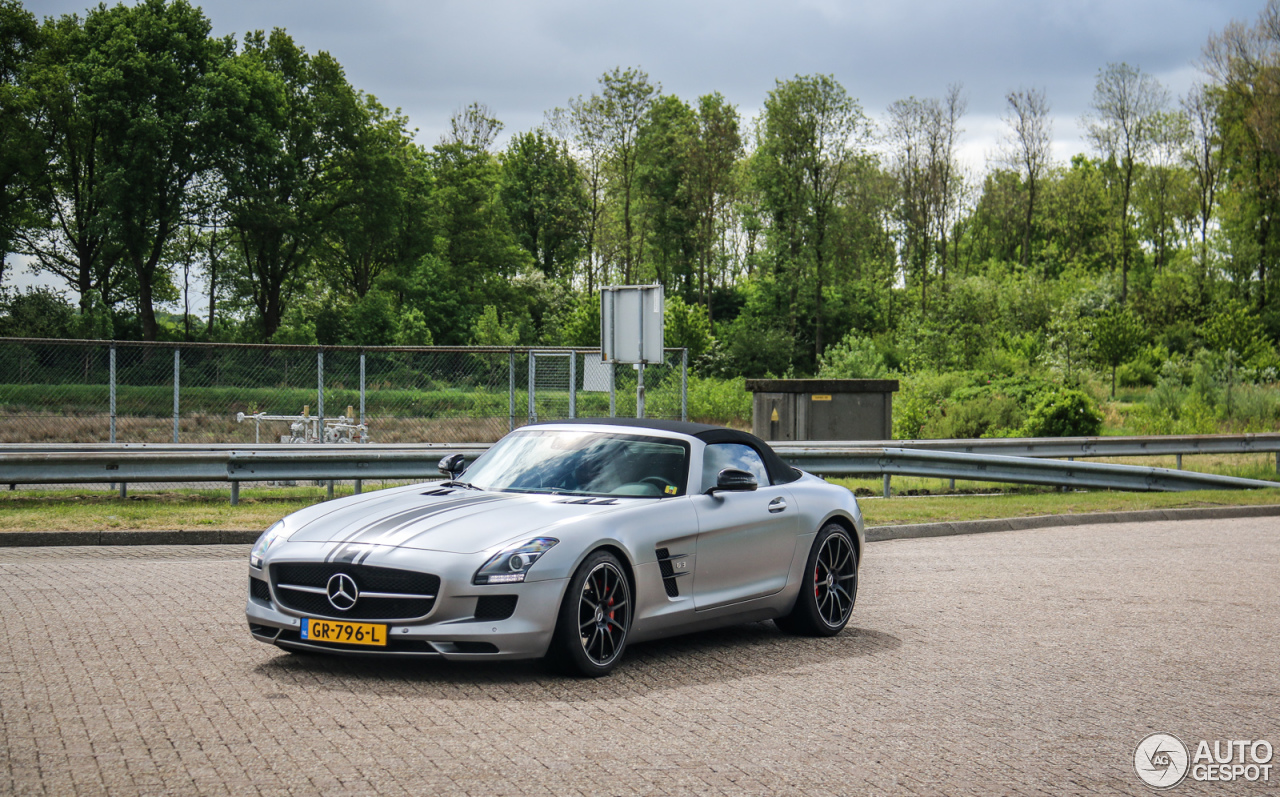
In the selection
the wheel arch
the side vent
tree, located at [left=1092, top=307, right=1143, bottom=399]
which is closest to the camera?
the side vent

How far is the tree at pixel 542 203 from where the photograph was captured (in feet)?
223

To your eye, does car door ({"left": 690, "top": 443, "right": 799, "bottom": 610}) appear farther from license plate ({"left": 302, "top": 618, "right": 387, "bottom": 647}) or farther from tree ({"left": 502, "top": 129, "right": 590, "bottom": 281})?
tree ({"left": 502, "top": 129, "right": 590, "bottom": 281})

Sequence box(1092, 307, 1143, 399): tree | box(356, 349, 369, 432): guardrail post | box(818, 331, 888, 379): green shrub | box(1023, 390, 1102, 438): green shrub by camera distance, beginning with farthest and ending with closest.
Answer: box(1092, 307, 1143, 399): tree → box(818, 331, 888, 379): green shrub → box(1023, 390, 1102, 438): green shrub → box(356, 349, 369, 432): guardrail post

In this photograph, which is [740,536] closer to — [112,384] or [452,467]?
[452,467]

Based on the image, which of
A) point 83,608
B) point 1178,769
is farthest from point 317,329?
point 1178,769

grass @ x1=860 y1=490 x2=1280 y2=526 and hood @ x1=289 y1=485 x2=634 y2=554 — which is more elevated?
hood @ x1=289 y1=485 x2=634 y2=554

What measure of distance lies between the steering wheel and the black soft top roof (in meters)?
0.47

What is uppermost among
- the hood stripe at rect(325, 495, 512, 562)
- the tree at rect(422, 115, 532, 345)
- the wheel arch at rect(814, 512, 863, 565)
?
the tree at rect(422, 115, 532, 345)

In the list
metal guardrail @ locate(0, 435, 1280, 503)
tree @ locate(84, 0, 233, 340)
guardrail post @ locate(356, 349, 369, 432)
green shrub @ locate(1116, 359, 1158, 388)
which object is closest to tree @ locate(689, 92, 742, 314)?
green shrub @ locate(1116, 359, 1158, 388)

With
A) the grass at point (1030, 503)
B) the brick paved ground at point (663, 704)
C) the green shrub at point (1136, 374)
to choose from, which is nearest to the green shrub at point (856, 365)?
the green shrub at point (1136, 374)

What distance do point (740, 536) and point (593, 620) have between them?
138 cm

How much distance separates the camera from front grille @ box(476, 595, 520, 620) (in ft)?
19.5

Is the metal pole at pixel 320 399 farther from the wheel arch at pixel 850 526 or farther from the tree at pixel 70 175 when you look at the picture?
the tree at pixel 70 175

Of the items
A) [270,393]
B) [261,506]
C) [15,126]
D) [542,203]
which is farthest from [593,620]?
[542,203]
